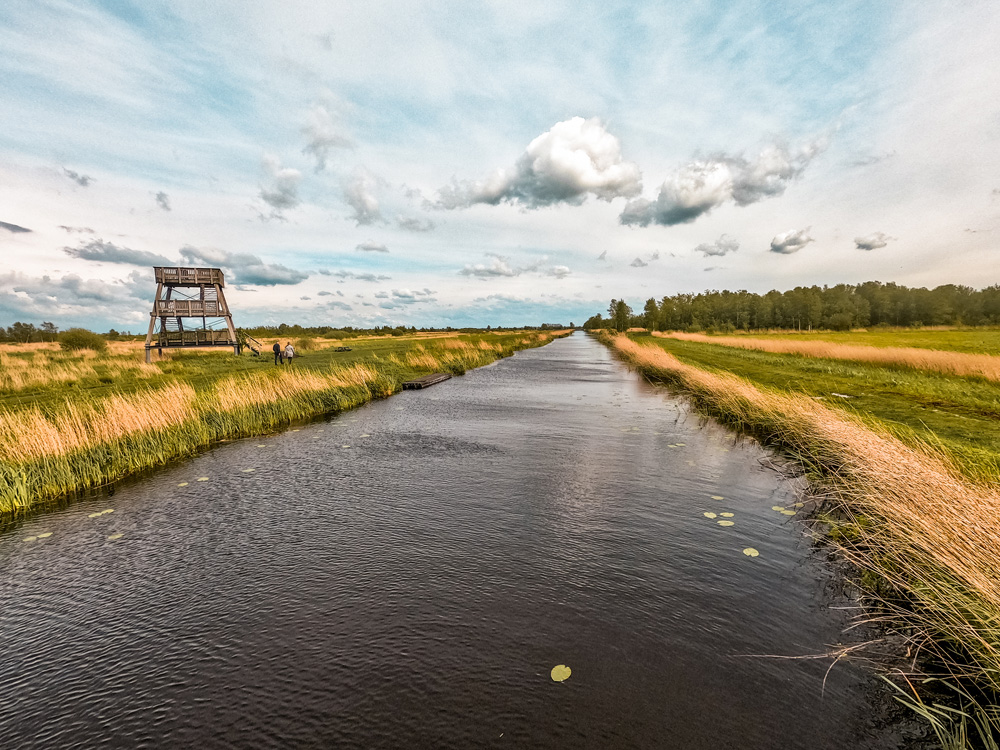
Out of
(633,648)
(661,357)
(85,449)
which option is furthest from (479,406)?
(661,357)

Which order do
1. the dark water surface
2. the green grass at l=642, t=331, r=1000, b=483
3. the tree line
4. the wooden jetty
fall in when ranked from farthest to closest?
the tree line
the wooden jetty
the green grass at l=642, t=331, r=1000, b=483
the dark water surface

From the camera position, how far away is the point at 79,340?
159 feet

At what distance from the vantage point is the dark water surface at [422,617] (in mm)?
3717

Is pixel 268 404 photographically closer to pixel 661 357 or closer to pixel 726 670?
pixel 726 670

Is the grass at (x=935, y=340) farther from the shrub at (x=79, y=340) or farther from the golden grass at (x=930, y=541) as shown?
the shrub at (x=79, y=340)

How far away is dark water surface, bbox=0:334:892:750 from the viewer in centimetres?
372

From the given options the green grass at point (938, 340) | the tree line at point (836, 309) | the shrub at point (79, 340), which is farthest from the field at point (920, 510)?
the tree line at point (836, 309)

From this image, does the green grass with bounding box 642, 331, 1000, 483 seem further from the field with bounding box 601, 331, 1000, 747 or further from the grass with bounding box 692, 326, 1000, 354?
the grass with bounding box 692, 326, 1000, 354

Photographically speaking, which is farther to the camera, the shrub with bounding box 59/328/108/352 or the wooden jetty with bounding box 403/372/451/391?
the shrub with bounding box 59/328/108/352

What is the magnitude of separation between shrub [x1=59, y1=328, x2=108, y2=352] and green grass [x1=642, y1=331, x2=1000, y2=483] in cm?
6662

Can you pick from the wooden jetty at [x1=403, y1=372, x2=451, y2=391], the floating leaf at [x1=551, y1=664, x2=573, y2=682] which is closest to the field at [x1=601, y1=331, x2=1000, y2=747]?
the floating leaf at [x1=551, y1=664, x2=573, y2=682]

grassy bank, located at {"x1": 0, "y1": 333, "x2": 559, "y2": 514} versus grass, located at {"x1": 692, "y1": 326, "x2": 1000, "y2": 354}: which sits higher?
grass, located at {"x1": 692, "y1": 326, "x2": 1000, "y2": 354}

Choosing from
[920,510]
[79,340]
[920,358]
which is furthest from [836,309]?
[79,340]

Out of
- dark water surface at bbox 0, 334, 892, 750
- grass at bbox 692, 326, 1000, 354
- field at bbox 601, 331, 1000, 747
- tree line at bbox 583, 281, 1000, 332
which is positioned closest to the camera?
dark water surface at bbox 0, 334, 892, 750
